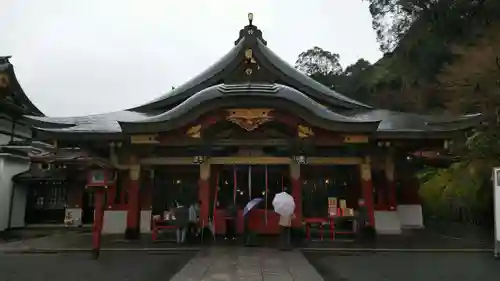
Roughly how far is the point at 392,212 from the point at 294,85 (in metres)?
5.53

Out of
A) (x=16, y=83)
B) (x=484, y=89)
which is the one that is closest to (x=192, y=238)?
(x=484, y=89)

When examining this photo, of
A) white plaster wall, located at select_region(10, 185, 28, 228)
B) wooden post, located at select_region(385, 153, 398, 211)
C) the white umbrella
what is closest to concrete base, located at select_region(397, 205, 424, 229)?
wooden post, located at select_region(385, 153, 398, 211)

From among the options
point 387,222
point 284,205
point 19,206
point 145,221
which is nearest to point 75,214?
point 19,206

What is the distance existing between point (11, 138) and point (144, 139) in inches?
526

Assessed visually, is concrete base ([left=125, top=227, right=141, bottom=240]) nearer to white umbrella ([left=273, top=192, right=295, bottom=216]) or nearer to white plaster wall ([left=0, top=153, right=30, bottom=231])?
white umbrella ([left=273, top=192, right=295, bottom=216])

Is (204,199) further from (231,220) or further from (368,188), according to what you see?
(368,188)

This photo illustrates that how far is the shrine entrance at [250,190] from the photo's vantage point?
41.2ft

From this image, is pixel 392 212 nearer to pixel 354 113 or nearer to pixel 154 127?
pixel 354 113

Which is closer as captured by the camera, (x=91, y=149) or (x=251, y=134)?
(x=251, y=134)

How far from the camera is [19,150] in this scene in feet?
66.3

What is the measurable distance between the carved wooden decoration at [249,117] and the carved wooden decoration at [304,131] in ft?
2.94

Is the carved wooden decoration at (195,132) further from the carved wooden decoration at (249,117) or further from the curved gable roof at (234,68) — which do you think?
the curved gable roof at (234,68)

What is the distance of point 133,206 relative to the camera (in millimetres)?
12156

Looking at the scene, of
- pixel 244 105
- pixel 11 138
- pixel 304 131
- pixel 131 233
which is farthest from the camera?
pixel 11 138
